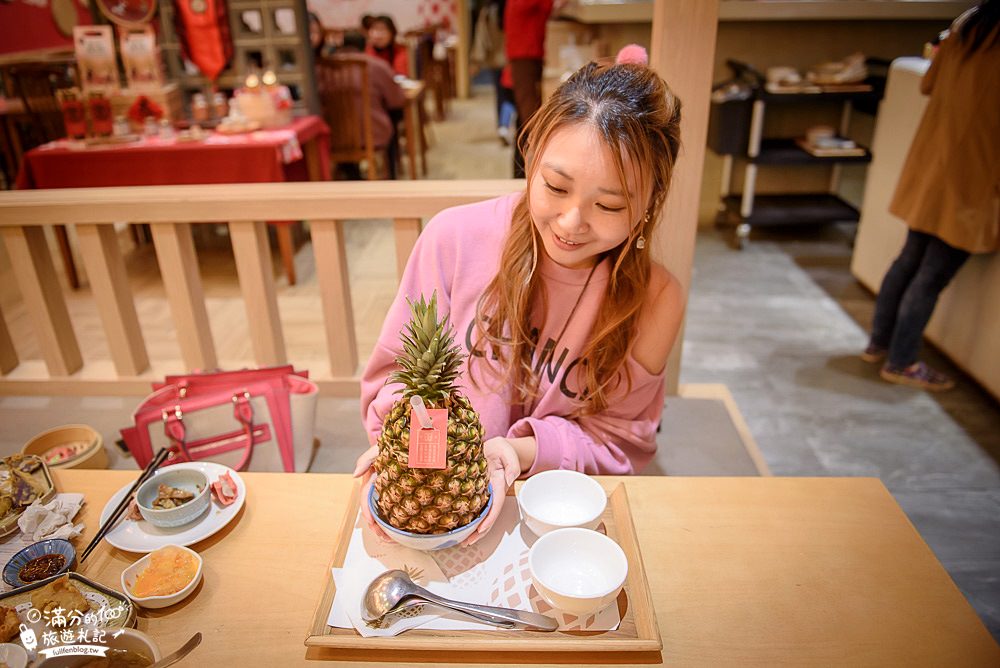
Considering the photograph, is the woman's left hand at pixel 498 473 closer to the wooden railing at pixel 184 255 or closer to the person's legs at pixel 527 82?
the wooden railing at pixel 184 255

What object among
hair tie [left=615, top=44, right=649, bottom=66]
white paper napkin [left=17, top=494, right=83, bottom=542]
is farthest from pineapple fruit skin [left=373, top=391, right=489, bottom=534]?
hair tie [left=615, top=44, right=649, bottom=66]

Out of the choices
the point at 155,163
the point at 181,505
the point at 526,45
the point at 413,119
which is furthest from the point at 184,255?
the point at 413,119

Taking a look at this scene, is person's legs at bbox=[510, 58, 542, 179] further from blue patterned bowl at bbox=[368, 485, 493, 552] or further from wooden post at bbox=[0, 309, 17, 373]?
Result: blue patterned bowl at bbox=[368, 485, 493, 552]

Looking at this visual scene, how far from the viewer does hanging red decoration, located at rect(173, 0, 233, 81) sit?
3.89 meters

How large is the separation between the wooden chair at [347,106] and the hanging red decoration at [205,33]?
0.55m

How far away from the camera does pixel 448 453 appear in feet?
2.95

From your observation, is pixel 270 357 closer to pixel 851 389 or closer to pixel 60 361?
pixel 60 361

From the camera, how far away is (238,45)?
4090 millimetres

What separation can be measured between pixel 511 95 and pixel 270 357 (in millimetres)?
4681

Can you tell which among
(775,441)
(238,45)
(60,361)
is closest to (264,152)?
(238,45)

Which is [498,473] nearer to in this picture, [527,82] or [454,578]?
[454,578]

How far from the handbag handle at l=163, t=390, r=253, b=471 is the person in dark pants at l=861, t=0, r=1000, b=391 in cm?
253

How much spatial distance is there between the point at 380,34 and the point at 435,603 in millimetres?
5966

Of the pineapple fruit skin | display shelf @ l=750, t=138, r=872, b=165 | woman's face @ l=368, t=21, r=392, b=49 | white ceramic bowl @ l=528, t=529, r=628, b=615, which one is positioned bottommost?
display shelf @ l=750, t=138, r=872, b=165
